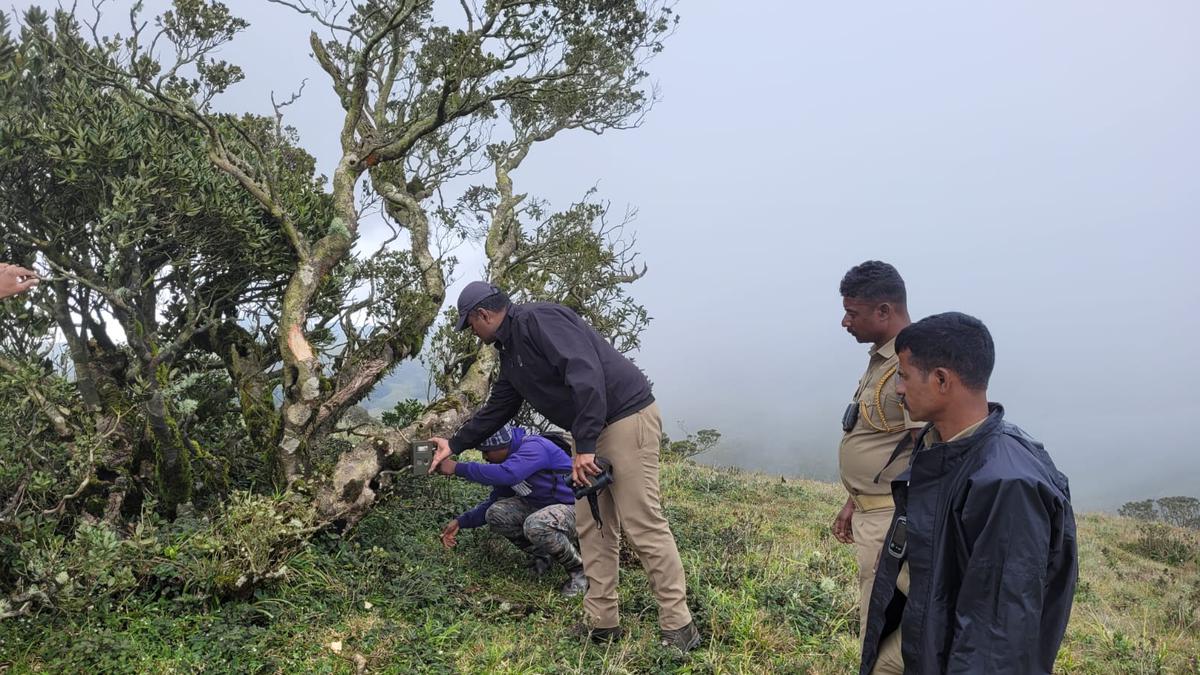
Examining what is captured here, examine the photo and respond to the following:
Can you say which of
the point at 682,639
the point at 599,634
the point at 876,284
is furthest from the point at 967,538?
the point at 599,634

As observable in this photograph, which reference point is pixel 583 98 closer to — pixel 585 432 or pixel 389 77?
pixel 389 77

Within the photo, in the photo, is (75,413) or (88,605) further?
(75,413)

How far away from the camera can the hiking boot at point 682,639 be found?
4422mm

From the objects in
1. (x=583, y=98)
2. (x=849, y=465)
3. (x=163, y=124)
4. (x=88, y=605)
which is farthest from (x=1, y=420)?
(x=583, y=98)

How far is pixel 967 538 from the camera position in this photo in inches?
85.6

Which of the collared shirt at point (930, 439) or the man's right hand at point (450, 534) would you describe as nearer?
the collared shirt at point (930, 439)

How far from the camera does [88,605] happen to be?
417cm

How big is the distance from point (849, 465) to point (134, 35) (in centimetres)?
627

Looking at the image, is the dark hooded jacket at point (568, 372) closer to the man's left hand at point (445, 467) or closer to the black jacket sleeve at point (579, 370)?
the black jacket sleeve at point (579, 370)

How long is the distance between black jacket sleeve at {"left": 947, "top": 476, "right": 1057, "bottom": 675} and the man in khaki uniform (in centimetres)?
138

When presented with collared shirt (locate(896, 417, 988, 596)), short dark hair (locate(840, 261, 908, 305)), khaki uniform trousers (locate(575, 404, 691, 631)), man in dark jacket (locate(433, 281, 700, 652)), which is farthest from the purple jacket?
collared shirt (locate(896, 417, 988, 596))

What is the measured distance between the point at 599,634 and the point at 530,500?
50.9 inches

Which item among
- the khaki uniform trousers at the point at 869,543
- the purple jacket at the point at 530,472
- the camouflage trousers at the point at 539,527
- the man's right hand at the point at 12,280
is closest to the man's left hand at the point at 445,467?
the purple jacket at the point at 530,472

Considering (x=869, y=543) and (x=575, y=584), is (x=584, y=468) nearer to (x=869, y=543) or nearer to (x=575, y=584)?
(x=869, y=543)
